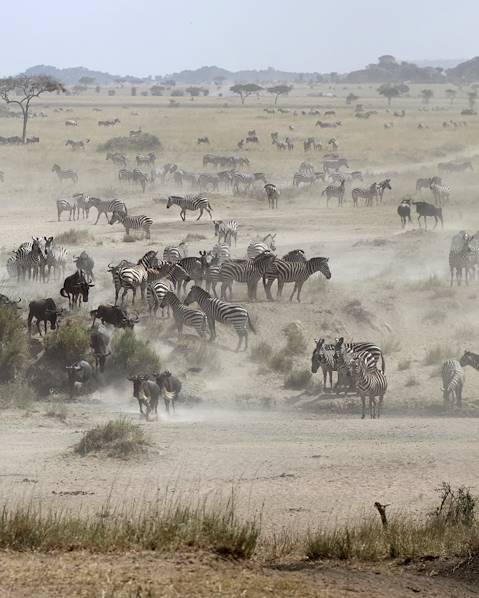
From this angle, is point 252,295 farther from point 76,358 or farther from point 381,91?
point 381,91

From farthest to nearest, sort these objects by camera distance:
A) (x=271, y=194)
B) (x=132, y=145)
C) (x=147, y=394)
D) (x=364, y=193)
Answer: (x=132, y=145), (x=364, y=193), (x=271, y=194), (x=147, y=394)

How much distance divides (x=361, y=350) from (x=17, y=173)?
113ft

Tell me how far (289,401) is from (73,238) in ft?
48.9

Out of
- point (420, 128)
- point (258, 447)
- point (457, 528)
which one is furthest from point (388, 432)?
point (420, 128)

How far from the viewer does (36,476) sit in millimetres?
13758

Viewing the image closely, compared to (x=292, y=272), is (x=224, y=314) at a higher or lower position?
lower

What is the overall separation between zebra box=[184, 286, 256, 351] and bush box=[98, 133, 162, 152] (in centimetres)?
3857

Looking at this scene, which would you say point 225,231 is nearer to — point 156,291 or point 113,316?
point 156,291

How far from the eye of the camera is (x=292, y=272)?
25.0 metres

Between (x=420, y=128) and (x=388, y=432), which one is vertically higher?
(x=420, y=128)

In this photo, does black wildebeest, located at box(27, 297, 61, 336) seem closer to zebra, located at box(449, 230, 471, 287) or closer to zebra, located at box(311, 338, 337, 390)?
zebra, located at box(311, 338, 337, 390)

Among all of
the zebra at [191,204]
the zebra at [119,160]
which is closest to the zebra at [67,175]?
the zebra at [119,160]

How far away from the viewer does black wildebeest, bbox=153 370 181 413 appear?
59.8 ft

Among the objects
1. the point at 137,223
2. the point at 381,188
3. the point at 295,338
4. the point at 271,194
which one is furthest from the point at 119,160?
the point at 295,338
